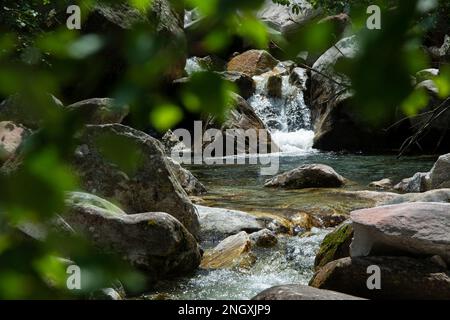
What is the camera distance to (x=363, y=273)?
4742mm

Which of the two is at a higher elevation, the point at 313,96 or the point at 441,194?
the point at 313,96

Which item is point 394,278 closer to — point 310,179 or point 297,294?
point 297,294

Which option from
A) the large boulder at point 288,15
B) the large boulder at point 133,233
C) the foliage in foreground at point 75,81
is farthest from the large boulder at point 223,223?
the foliage in foreground at point 75,81

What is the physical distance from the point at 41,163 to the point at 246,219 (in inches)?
295

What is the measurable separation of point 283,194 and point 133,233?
576 cm

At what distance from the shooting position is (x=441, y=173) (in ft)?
32.4

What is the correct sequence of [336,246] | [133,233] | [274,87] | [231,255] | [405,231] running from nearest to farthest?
[405,231] < [133,233] < [336,246] < [231,255] < [274,87]

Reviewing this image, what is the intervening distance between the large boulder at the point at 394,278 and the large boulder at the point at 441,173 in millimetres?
5410

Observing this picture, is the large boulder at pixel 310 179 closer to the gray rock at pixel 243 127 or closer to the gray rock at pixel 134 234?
the gray rock at pixel 243 127

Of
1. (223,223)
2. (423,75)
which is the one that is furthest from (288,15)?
(423,75)

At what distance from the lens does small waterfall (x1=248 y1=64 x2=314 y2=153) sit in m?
21.0

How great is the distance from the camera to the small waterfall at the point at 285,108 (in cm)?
2102
